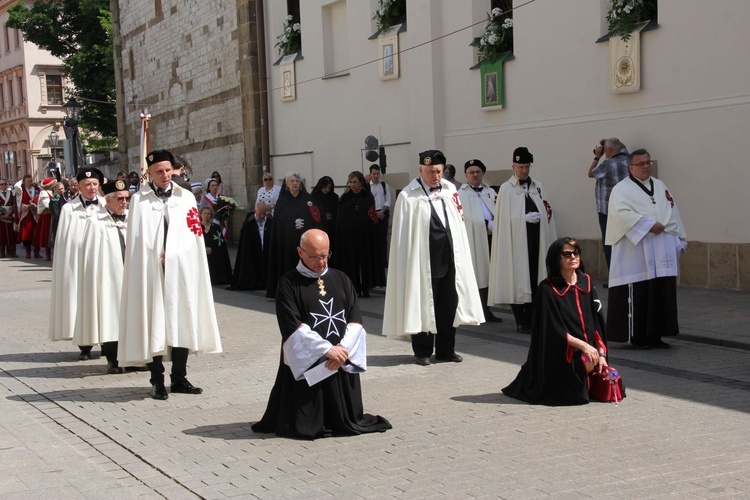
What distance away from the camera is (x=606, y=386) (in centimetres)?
748

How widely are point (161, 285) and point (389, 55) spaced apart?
1313 centimetres

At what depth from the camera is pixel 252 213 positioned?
1770 centimetres

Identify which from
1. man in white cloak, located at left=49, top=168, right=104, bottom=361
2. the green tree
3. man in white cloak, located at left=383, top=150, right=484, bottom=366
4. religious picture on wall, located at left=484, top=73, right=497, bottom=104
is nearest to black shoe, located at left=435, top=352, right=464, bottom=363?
man in white cloak, located at left=383, top=150, right=484, bottom=366

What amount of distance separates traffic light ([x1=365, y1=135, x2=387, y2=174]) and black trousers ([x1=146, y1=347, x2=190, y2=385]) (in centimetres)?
1176

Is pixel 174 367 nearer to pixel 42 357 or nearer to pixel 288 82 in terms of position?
pixel 42 357

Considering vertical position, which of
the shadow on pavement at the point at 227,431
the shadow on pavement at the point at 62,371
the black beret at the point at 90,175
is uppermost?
the black beret at the point at 90,175

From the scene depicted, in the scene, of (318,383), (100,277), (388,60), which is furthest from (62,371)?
(388,60)

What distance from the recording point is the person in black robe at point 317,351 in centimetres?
653

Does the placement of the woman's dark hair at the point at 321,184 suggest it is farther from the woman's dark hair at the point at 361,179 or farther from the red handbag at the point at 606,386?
the red handbag at the point at 606,386

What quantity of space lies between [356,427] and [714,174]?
27.5ft

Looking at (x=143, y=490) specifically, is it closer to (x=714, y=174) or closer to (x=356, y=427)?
(x=356, y=427)

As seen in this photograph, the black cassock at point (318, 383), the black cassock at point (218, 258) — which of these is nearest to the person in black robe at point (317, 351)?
the black cassock at point (318, 383)

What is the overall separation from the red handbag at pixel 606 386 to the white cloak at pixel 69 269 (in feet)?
16.3

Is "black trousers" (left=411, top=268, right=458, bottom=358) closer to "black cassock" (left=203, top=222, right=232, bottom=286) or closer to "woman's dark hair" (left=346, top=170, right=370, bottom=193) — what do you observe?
"woman's dark hair" (left=346, top=170, right=370, bottom=193)
